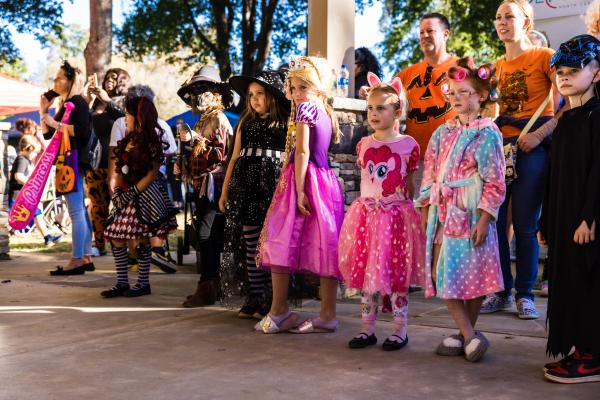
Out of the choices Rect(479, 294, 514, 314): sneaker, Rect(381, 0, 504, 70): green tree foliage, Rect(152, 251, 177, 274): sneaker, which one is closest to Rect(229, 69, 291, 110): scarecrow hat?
Rect(479, 294, 514, 314): sneaker

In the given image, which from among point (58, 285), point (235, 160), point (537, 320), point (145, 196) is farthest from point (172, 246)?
point (537, 320)

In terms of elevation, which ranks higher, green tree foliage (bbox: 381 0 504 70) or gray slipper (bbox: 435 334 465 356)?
green tree foliage (bbox: 381 0 504 70)

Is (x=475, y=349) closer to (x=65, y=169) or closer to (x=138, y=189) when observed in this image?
(x=138, y=189)

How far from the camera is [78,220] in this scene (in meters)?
7.34

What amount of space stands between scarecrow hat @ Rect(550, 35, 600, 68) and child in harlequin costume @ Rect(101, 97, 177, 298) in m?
3.37

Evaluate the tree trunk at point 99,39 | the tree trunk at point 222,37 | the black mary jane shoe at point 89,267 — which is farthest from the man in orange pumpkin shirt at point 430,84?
the tree trunk at point 222,37

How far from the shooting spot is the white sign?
906 cm

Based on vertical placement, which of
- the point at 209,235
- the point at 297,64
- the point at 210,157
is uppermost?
the point at 297,64

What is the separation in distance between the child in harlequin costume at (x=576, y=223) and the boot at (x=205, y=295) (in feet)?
9.24

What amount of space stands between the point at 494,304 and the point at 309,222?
5.20ft

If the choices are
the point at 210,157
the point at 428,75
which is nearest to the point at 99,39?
the point at 210,157

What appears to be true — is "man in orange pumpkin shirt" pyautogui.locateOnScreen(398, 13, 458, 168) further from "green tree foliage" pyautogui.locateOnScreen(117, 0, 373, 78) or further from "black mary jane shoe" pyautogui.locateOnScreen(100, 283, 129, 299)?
"green tree foliage" pyautogui.locateOnScreen(117, 0, 373, 78)

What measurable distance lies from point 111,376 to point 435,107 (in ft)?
10.6

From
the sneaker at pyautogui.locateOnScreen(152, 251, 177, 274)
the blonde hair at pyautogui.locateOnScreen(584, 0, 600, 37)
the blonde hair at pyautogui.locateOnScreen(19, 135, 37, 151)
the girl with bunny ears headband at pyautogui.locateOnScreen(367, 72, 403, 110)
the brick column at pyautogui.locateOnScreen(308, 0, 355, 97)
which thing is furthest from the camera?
the blonde hair at pyautogui.locateOnScreen(19, 135, 37, 151)
